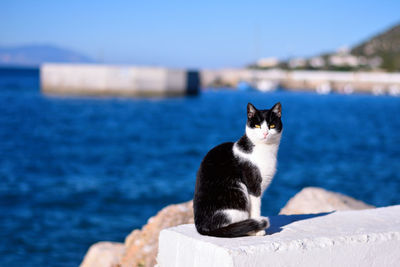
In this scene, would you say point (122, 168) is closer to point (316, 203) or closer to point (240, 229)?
point (316, 203)

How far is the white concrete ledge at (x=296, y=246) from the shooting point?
113 inches

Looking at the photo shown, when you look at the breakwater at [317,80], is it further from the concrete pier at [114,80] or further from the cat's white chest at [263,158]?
the cat's white chest at [263,158]

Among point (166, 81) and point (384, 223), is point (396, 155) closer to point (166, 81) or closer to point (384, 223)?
point (384, 223)

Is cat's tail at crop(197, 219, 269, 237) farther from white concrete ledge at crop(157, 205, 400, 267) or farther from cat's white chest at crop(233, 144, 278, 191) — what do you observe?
cat's white chest at crop(233, 144, 278, 191)

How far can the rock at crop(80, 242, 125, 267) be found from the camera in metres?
6.32

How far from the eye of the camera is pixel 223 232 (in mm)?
3135

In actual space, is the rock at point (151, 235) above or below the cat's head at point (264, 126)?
below

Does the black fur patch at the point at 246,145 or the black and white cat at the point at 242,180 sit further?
the black fur patch at the point at 246,145

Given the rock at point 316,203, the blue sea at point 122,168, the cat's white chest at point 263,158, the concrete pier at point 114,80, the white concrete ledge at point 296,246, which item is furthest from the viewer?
the concrete pier at point 114,80

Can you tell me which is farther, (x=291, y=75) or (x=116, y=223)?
(x=291, y=75)

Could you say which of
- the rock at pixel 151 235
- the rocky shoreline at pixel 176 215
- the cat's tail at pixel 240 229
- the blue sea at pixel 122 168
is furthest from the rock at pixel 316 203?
the blue sea at pixel 122 168

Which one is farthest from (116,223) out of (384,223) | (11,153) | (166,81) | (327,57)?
(327,57)

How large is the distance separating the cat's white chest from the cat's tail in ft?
0.87

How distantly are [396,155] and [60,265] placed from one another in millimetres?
19517
